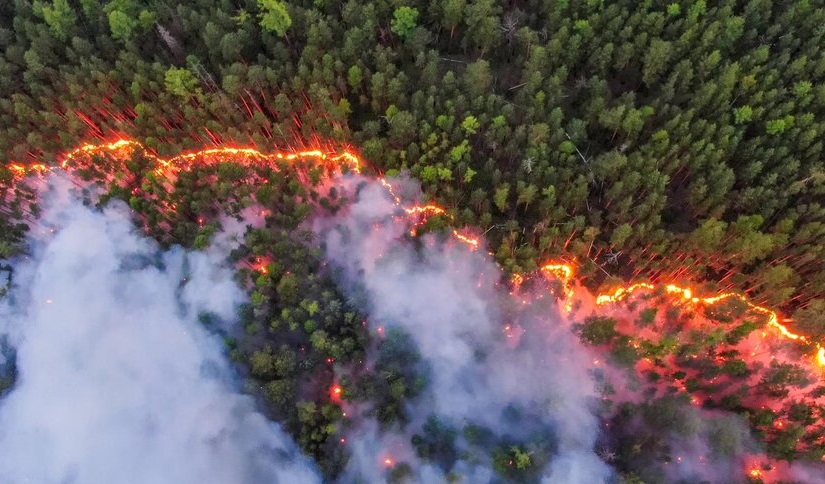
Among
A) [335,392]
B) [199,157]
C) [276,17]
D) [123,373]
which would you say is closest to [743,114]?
[335,392]

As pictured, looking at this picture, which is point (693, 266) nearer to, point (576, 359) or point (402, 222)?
point (576, 359)

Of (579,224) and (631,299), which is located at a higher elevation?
(579,224)

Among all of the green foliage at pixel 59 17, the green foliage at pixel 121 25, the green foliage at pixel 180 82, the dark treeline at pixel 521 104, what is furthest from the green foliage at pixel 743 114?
the green foliage at pixel 59 17

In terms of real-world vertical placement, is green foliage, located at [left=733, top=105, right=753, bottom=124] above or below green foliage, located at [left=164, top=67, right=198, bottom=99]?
below

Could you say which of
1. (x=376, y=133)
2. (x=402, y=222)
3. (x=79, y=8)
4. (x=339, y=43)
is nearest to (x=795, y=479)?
(x=402, y=222)

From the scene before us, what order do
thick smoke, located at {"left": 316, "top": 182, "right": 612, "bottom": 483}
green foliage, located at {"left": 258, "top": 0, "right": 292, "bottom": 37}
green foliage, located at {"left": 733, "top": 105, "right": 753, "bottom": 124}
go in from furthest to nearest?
green foliage, located at {"left": 258, "top": 0, "right": 292, "bottom": 37} → green foliage, located at {"left": 733, "top": 105, "right": 753, "bottom": 124} → thick smoke, located at {"left": 316, "top": 182, "right": 612, "bottom": 483}

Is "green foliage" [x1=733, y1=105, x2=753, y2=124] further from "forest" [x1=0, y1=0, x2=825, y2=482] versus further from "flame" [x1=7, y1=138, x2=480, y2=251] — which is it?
"flame" [x1=7, y1=138, x2=480, y2=251]

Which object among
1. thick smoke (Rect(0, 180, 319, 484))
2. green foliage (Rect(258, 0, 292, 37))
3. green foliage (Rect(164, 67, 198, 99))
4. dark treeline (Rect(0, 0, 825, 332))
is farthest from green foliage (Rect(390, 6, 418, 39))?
thick smoke (Rect(0, 180, 319, 484))

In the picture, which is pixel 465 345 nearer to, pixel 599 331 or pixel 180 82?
pixel 599 331
